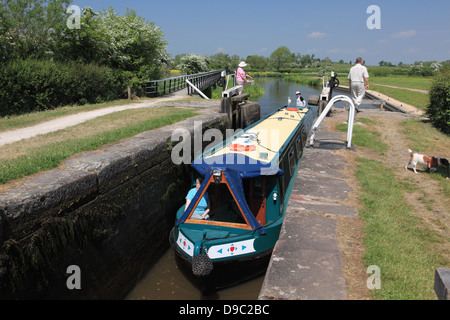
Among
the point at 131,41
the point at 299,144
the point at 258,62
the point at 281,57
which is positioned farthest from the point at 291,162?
the point at 281,57

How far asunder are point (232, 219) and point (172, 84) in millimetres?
16388

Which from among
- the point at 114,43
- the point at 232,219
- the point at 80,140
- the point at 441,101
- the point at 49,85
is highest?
the point at 114,43

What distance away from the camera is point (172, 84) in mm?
20812

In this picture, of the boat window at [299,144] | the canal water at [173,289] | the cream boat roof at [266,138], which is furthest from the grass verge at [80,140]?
the boat window at [299,144]

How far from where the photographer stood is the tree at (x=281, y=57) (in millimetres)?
109969

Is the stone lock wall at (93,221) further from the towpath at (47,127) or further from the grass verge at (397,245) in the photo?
the grass verge at (397,245)

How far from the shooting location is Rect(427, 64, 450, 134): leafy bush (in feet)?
33.5

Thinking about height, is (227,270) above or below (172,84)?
below

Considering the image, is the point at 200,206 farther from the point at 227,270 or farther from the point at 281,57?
the point at 281,57

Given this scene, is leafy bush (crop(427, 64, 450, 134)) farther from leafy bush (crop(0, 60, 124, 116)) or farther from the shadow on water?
leafy bush (crop(0, 60, 124, 116))

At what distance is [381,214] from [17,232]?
434 centimetres

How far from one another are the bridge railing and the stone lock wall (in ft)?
33.6

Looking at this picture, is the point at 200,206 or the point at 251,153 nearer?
the point at 200,206

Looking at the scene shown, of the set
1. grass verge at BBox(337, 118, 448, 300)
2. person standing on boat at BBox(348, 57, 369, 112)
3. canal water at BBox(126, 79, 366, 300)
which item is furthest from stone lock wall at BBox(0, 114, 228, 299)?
person standing on boat at BBox(348, 57, 369, 112)
